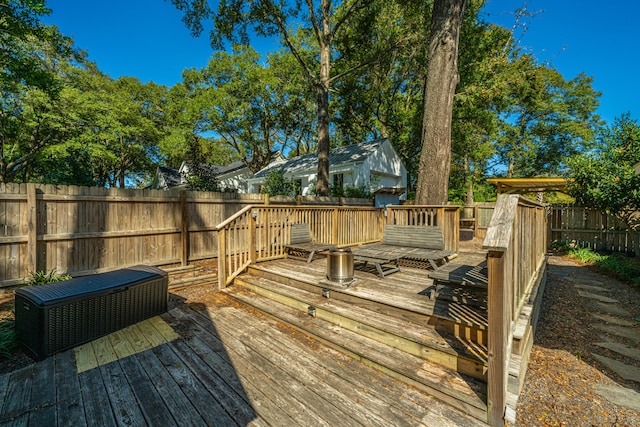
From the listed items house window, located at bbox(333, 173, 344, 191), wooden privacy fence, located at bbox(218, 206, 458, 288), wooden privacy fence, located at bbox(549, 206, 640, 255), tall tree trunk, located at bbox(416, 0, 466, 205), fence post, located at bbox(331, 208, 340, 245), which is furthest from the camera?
house window, located at bbox(333, 173, 344, 191)

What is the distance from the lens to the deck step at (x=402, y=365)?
1.98 m

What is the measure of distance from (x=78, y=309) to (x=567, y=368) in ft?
16.9

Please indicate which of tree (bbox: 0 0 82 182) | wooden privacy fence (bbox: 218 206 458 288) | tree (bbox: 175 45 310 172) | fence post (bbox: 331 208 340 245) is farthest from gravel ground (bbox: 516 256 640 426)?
tree (bbox: 175 45 310 172)

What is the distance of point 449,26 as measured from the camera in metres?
6.19

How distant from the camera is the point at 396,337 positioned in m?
2.64

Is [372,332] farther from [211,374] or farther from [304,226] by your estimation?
[304,226]

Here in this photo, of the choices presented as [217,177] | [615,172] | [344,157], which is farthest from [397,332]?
[217,177]

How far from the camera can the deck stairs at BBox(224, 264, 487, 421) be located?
211 centimetres

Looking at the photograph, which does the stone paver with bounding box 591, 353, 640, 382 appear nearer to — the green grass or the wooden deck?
the wooden deck

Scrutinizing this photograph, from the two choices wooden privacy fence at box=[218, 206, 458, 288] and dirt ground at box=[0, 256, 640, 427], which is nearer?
dirt ground at box=[0, 256, 640, 427]

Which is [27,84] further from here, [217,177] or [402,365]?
[402,365]

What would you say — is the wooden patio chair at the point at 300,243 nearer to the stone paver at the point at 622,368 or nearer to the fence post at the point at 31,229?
the stone paver at the point at 622,368

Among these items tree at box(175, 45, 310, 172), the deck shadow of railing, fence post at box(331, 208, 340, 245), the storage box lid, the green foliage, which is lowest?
the deck shadow of railing

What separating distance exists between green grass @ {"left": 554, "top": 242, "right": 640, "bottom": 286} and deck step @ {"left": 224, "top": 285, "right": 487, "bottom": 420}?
20.1 ft
